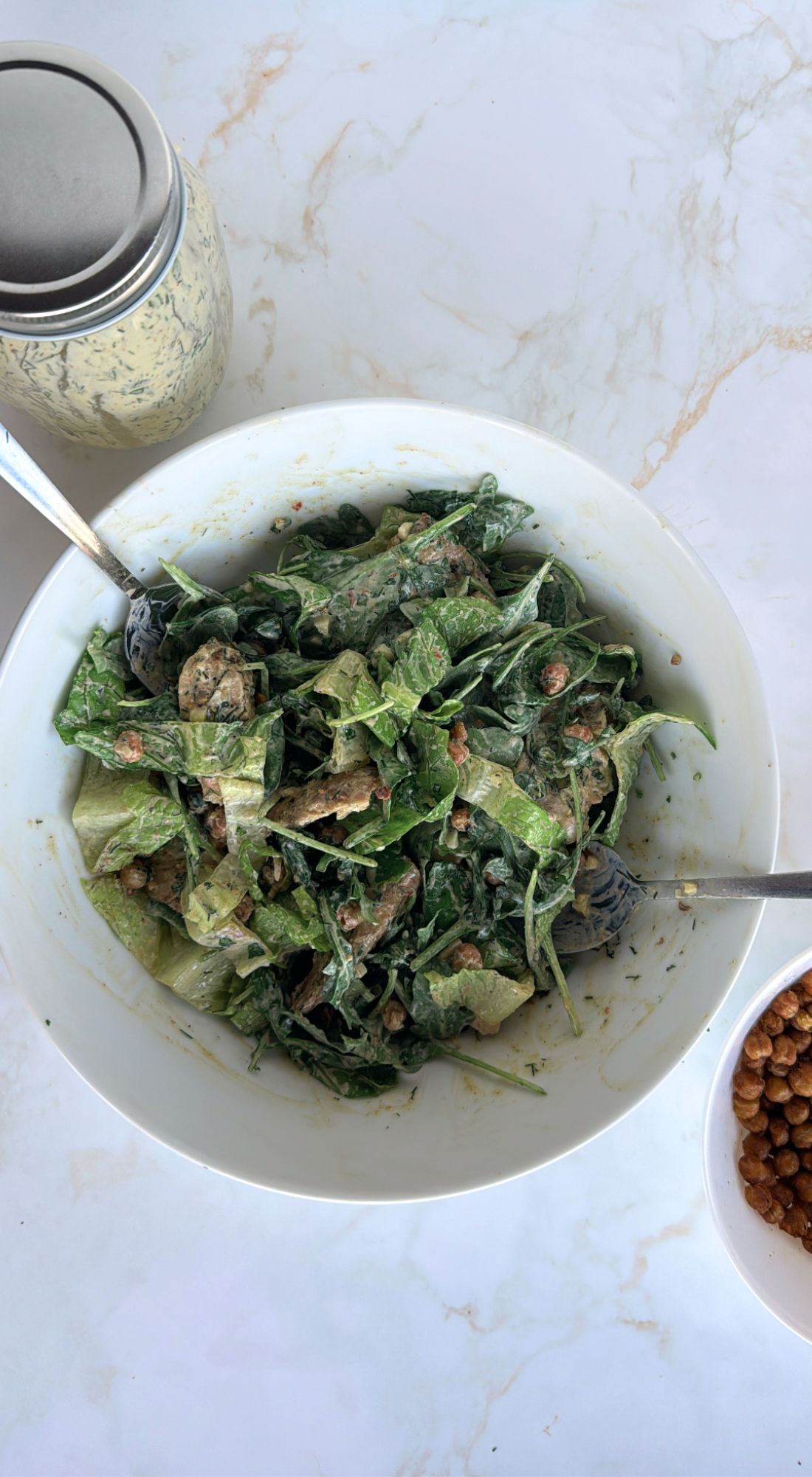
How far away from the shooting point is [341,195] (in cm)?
191

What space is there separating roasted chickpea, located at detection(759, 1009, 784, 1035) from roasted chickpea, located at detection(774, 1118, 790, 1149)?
21 cm

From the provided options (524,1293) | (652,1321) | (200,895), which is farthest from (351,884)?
(652,1321)

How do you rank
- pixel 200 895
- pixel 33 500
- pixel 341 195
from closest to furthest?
pixel 33 500
pixel 200 895
pixel 341 195

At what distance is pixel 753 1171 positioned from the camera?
6.21 feet

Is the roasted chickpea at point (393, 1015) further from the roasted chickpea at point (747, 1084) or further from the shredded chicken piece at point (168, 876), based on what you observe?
the roasted chickpea at point (747, 1084)

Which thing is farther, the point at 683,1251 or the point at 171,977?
the point at 683,1251

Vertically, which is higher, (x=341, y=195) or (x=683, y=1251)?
(x=341, y=195)

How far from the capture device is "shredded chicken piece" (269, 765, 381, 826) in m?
1.51

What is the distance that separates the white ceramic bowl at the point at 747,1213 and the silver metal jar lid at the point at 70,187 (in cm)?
152

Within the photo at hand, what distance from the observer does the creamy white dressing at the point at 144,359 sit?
1346 mm

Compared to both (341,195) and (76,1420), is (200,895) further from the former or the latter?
(341,195)

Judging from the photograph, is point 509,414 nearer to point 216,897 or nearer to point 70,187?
point 70,187

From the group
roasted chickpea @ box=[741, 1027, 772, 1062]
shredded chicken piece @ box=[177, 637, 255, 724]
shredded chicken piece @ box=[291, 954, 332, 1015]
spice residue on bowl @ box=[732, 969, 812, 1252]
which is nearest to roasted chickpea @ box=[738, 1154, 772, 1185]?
spice residue on bowl @ box=[732, 969, 812, 1252]

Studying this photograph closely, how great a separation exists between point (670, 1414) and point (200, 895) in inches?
57.6
